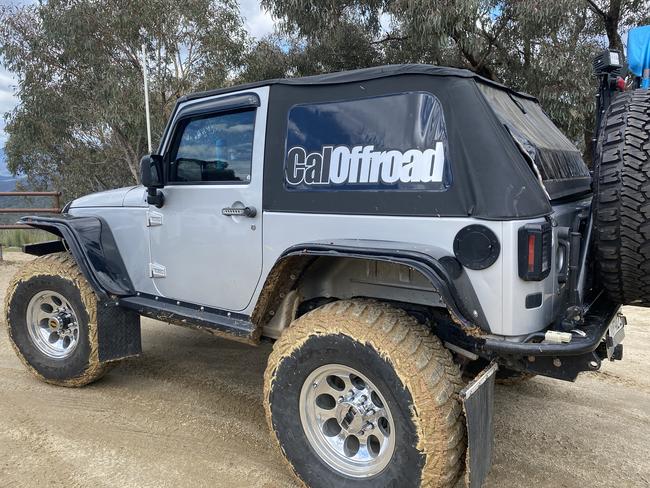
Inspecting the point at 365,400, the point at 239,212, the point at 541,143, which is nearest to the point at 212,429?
the point at 365,400

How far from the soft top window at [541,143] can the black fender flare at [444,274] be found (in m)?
0.62

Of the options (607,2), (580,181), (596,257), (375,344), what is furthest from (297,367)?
(607,2)

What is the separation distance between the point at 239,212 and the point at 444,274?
1.36 meters

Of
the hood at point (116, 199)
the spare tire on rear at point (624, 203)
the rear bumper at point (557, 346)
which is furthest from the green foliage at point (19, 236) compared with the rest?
the spare tire on rear at point (624, 203)

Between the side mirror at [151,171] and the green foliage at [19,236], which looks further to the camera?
the green foliage at [19,236]

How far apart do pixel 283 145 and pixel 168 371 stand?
2539mm

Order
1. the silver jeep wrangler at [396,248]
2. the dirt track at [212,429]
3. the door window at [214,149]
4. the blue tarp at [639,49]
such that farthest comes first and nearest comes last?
the blue tarp at [639,49] < the door window at [214,149] < the dirt track at [212,429] < the silver jeep wrangler at [396,248]

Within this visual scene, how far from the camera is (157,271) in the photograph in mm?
3693

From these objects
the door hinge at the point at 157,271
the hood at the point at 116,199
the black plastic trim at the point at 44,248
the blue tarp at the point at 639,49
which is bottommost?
the door hinge at the point at 157,271

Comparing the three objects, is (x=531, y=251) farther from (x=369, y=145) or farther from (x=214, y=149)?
(x=214, y=149)

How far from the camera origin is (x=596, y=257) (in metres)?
2.46

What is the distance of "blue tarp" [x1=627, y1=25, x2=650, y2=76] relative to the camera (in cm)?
476

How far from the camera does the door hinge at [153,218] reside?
363 cm

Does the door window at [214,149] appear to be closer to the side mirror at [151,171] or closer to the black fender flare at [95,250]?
the side mirror at [151,171]
